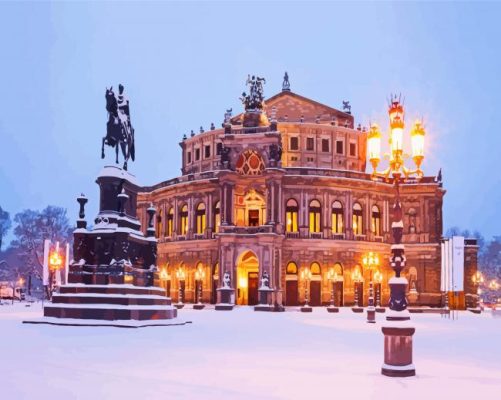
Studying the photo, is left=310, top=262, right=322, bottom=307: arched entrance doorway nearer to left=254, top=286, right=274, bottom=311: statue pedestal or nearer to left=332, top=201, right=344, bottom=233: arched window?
left=332, top=201, right=344, bottom=233: arched window

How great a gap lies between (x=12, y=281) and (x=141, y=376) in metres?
115

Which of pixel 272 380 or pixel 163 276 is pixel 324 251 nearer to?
pixel 163 276

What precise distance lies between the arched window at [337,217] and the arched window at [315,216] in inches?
67.5

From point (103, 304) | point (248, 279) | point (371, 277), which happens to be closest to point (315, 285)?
point (371, 277)

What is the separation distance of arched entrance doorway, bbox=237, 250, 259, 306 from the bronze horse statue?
1325 inches

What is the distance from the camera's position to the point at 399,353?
42.9 ft

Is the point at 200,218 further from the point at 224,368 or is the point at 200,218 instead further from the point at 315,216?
the point at 224,368

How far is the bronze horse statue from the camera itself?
1225 inches

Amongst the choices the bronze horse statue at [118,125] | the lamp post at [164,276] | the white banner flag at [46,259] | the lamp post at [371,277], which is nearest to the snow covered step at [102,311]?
the bronze horse statue at [118,125]

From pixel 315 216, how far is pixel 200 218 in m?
12.1

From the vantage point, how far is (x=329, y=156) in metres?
73.7

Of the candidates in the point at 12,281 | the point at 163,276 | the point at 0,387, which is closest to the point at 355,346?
the point at 0,387

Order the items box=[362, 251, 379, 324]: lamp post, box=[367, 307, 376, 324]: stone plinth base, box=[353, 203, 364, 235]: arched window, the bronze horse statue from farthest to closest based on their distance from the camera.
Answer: box=[353, 203, 364, 235]: arched window < box=[362, 251, 379, 324]: lamp post < box=[367, 307, 376, 324]: stone plinth base < the bronze horse statue

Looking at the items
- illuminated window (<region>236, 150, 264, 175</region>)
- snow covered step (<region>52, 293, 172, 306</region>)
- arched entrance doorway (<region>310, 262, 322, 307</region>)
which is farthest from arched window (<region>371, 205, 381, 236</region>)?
snow covered step (<region>52, 293, 172, 306</region>)
